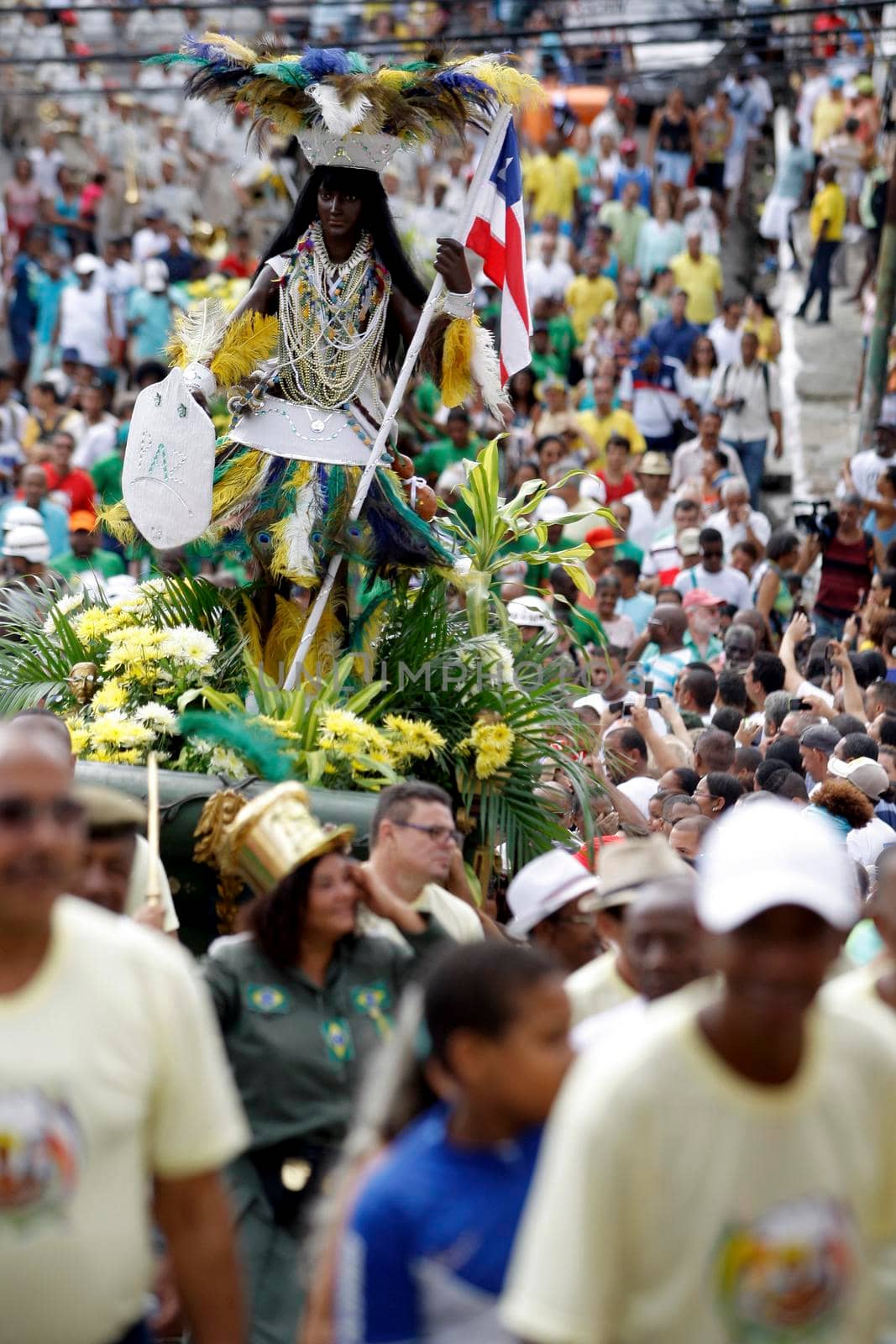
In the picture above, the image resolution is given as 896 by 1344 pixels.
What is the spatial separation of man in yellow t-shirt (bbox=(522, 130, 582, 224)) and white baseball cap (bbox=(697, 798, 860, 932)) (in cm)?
1934

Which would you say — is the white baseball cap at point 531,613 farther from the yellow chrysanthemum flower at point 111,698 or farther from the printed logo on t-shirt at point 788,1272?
the printed logo on t-shirt at point 788,1272

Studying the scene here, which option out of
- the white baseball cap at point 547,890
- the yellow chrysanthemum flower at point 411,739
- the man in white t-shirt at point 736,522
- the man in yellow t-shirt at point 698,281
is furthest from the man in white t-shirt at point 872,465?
the white baseball cap at point 547,890

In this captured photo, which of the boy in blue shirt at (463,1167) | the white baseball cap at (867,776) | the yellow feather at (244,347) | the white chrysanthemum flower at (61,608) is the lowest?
the white baseball cap at (867,776)

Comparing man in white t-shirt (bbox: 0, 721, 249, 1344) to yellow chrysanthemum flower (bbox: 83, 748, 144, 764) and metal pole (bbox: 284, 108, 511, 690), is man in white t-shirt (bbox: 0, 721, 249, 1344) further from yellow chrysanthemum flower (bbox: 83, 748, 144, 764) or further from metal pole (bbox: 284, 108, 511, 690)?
metal pole (bbox: 284, 108, 511, 690)

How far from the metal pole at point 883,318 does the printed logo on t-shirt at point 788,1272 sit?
1470 cm

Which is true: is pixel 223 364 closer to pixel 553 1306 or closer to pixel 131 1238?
pixel 131 1238

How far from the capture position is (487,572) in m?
8.90

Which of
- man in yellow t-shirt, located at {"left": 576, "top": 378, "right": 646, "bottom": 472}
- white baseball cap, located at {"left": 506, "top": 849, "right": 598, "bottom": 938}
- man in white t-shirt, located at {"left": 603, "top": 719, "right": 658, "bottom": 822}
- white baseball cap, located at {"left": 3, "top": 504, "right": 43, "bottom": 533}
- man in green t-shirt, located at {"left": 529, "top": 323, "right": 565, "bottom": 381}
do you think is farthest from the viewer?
man in green t-shirt, located at {"left": 529, "top": 323, "right": 565, "bottom": 381}

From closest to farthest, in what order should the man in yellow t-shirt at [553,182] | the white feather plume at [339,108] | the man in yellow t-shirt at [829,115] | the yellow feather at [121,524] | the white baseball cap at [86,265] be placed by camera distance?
the white feather plume at [339,108] → the yellow feather at [121,524] → the white baseball cap at [86,265] → the man in yellow t-shirt at [829,115] → the man in yellow t-shirt at [553,182]

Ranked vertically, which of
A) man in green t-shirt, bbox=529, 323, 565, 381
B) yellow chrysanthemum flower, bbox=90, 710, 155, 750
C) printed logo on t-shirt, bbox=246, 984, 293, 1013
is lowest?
man in green t-shirt, bbox=529, 323, 565, 381

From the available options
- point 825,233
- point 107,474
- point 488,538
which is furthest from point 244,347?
point 825,233

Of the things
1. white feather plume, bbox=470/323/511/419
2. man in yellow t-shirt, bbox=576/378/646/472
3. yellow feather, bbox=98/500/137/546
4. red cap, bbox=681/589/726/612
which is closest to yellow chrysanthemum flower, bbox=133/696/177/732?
yellow feather, bbox=98/500/137/546

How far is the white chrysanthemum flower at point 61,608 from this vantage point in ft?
28.9

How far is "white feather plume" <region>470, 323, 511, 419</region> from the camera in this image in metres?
8.54
